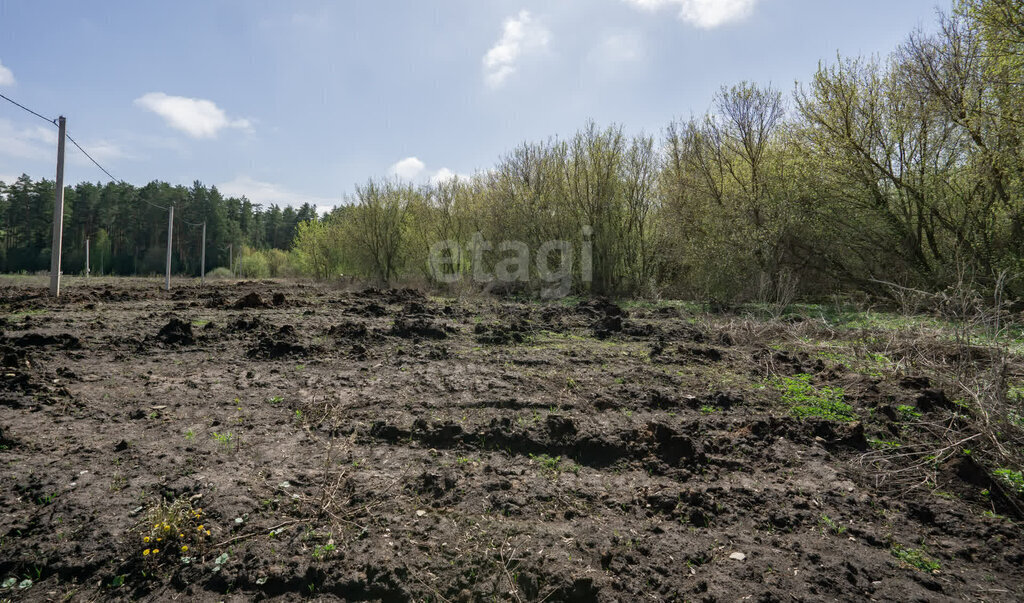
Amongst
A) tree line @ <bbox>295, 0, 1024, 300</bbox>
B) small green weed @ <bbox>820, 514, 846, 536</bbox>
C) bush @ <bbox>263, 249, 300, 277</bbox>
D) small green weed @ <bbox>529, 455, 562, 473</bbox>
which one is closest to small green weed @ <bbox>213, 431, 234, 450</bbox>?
small green weed @ <bbox>529, 455, 562, 473</bbox>

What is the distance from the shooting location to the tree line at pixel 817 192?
11078 millimetres

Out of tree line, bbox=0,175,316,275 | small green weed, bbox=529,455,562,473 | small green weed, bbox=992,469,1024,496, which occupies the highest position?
tree line, bbox=0,175,316,275

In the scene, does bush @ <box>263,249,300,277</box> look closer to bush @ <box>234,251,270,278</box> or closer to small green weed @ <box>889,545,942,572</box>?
bush @ <box>234,251,270,278</box>

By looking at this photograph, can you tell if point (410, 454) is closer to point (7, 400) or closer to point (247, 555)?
point (247, 555)

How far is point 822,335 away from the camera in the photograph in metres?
8.50

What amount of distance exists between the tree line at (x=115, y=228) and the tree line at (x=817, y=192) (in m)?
49.8

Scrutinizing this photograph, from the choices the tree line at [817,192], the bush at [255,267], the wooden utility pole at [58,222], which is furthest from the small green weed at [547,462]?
the bush at [255,267]

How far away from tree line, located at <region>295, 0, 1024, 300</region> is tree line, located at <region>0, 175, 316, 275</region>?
163 feet

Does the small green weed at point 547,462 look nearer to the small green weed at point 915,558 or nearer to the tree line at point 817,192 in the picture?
the small green weed at point 915,558

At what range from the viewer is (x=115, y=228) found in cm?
6072

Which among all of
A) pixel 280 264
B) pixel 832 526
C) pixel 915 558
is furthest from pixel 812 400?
Result: pixel 280 264

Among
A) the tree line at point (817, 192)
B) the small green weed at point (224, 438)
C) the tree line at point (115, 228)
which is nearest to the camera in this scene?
the small green weed at point (224, 438)

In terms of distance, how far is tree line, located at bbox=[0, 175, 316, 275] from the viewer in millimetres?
55562

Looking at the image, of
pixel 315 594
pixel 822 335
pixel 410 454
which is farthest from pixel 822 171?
pixel 315 594
